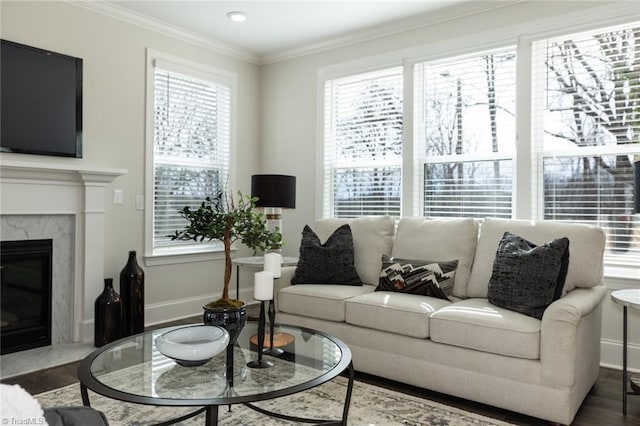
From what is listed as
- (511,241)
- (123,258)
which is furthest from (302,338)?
(123,258)

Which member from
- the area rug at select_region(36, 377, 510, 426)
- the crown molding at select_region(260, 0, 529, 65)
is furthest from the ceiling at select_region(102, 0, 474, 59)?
the area rug at select_region(36, 377, 510, 426)

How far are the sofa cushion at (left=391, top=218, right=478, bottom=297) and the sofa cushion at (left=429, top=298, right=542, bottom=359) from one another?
483 mm

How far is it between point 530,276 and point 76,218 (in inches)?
129

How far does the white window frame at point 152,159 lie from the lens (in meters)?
4.10

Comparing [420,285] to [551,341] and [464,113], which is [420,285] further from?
[464,113]

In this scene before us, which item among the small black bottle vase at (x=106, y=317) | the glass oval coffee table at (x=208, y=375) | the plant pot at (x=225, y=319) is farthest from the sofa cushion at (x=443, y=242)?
the small black bottle vase at (x=106, y=317)

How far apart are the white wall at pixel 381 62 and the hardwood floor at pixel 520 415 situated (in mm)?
463

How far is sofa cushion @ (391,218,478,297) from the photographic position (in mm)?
3127

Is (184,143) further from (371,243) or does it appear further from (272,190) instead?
(371,243)

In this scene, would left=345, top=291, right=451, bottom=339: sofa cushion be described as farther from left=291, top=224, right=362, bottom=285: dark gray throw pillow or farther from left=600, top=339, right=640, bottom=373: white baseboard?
left=600, top=339, right=640, bottom=373: white baseboard

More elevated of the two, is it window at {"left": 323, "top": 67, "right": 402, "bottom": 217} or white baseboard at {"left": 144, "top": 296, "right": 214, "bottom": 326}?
window at {"left": 323, "top": 67, "right": 402, "bottom": 217}

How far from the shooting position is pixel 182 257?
14.5 feet

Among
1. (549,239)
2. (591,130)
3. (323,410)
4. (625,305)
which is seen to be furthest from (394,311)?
(591,130)

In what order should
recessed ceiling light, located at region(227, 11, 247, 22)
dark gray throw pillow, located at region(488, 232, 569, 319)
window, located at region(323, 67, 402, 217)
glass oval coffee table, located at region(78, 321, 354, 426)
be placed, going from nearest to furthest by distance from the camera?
glass oval coffee table, located at region(78, 321, 354, 426) < dark gray throw pillow, located at region(488, 232, 569, 319) < recessed ceiling light, located at region(227, 11, 247, 22) < window, located at region(323, 67, 402, 217)
